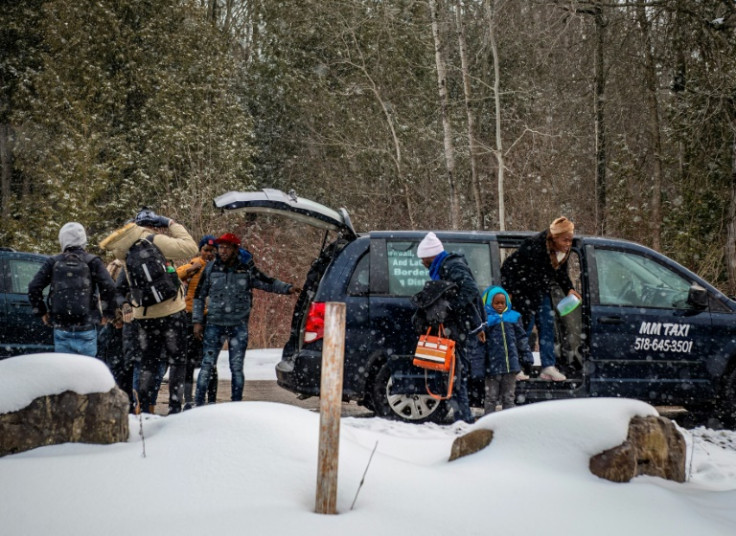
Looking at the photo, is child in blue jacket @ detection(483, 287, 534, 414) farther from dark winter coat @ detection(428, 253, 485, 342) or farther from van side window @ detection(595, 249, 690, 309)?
van side window @ detection(595, 249, 690, 309)

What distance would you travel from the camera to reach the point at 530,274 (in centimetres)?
759

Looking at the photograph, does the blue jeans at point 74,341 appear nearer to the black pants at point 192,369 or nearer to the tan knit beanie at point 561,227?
the black pants at point 192,369

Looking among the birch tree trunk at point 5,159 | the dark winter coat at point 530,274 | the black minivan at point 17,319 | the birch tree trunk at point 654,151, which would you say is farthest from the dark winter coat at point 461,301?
the birch tree trunk at point 5,159

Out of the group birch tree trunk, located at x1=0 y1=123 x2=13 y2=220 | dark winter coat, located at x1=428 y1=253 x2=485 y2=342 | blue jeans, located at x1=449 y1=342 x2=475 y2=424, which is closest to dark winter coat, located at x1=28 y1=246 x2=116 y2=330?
dark winter coat, located at x1=428 y1=253 x2=485 y2=342

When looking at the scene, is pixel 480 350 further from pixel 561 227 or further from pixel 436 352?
pixel 561 227

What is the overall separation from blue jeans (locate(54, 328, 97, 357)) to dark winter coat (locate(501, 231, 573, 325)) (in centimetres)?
353

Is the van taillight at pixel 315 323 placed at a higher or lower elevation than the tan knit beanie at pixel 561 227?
lower

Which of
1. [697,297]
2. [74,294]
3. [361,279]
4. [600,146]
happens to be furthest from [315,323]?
[600,146]

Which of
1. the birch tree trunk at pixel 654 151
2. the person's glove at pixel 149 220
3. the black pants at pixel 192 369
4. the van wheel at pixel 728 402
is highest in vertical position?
the birch tree trunk at pixel 654 151

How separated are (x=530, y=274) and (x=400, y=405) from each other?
1593mm

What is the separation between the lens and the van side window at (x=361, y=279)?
24.2 ft

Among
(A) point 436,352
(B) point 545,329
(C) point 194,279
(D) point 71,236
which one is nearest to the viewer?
(A) point 436,352

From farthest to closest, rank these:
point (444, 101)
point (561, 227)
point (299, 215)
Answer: point (444, 101) < point (561, 227) < point (299, 215)

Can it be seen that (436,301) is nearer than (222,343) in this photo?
Yes
